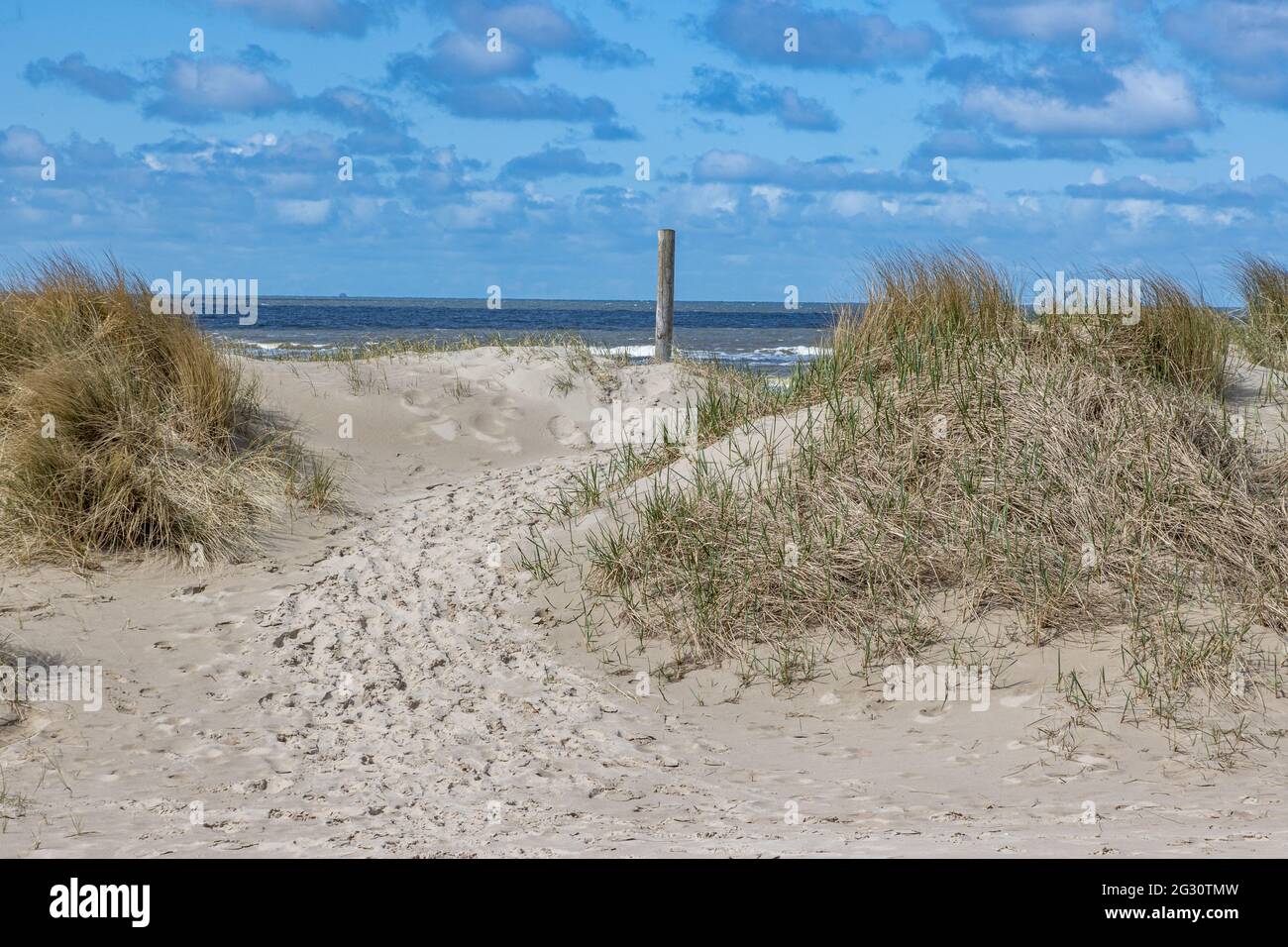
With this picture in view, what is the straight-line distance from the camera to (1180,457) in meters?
6.57

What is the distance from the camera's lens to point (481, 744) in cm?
501

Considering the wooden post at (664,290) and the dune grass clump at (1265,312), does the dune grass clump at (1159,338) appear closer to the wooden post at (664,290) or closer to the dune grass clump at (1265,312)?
the dune grass clump at (1265,312)

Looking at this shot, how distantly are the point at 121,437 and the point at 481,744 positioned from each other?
156 inches

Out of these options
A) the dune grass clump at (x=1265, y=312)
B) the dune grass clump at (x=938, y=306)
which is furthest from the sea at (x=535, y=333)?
the dune grass clump at (x=1265, y=312)

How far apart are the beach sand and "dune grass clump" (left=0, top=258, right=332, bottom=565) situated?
0.30m

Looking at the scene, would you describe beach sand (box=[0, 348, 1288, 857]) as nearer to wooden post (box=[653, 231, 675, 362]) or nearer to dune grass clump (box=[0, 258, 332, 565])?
dune grass clump (box=[0, 258, 332, 565])

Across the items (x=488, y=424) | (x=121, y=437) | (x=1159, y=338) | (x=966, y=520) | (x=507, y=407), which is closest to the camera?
(x=966, y=520)

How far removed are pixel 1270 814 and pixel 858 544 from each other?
2.63 m

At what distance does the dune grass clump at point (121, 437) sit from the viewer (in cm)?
712

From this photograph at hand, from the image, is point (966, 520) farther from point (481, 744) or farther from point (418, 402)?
point (418, 402)

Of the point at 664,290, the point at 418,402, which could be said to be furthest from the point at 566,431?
the point at 664,290

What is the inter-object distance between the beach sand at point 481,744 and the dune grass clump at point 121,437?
296 mm
